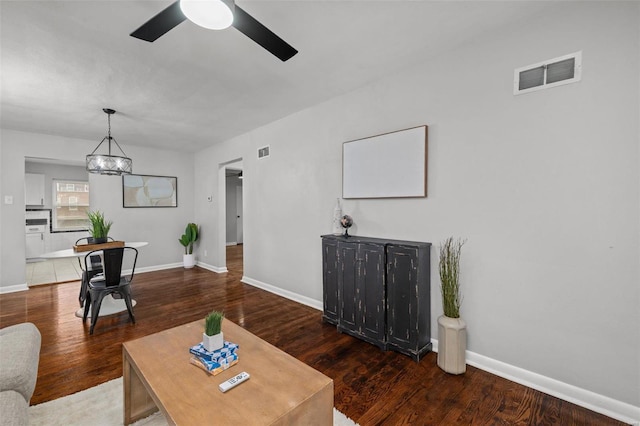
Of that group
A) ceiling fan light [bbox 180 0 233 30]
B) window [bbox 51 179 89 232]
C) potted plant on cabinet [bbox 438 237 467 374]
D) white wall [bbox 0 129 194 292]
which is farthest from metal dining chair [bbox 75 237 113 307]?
window [bbox 51 179 89 232]

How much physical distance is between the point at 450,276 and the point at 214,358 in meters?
1.88

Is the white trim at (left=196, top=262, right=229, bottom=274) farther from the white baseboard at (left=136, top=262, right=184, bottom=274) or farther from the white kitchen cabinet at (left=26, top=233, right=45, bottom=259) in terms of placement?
the white kitchen cabinet at (left=26, top=233, right=45, bottom=259)

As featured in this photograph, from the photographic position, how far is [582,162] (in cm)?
188

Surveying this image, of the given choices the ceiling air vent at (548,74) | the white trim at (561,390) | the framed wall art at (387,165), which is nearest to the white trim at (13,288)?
the framed wall art at (387,165)

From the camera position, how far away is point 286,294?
13.8 feet

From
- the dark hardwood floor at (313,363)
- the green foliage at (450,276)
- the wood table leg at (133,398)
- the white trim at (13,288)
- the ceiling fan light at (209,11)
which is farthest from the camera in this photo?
the white trim at (13,288)

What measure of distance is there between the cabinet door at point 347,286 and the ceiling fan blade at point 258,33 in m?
1.85

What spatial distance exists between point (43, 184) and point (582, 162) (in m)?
10.1

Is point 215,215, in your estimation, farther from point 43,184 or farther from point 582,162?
point 582,162

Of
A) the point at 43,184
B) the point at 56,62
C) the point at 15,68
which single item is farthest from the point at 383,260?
the point at 43,184

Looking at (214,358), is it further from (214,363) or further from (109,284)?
(109,284)

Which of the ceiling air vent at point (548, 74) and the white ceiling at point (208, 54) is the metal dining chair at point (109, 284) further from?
the ceiling air vent at point (548, 74)

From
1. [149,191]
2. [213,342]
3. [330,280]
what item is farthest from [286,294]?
[149,191]

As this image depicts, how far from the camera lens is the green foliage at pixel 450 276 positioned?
2324mm
